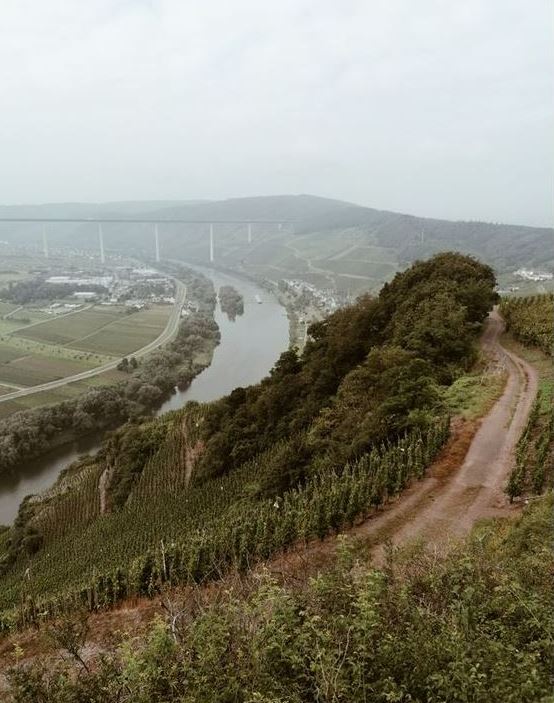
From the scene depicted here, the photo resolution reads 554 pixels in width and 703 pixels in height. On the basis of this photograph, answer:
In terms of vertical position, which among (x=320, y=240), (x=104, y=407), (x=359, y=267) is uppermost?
(x=320, y=240)

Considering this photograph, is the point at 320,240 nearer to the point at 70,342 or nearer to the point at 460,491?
the point at 70,342

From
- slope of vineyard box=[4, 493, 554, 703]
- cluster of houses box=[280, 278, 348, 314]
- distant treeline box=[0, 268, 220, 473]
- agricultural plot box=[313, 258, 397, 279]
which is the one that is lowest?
distant treeline box=[0, 268, 220, 473]

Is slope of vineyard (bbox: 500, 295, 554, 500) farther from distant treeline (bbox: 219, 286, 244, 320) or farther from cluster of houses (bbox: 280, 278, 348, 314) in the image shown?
distant treeline (bbox: 219, 286, 244, 320)

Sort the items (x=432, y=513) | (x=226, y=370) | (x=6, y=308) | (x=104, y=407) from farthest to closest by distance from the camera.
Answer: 1. (x=6, y=308)
2. (x=226, y=370)
3. (x=104, y=407)
4. (x=432, y=513)

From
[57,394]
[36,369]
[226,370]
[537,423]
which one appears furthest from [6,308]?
[537,423]

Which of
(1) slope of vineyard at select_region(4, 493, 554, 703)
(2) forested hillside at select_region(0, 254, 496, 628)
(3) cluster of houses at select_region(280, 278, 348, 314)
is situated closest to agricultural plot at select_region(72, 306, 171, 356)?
(3) cluster of houses at select_region(280, 278, 348, 314)

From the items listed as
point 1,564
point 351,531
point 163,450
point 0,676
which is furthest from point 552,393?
point 1,564

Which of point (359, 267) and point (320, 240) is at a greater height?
point (320, 240)
